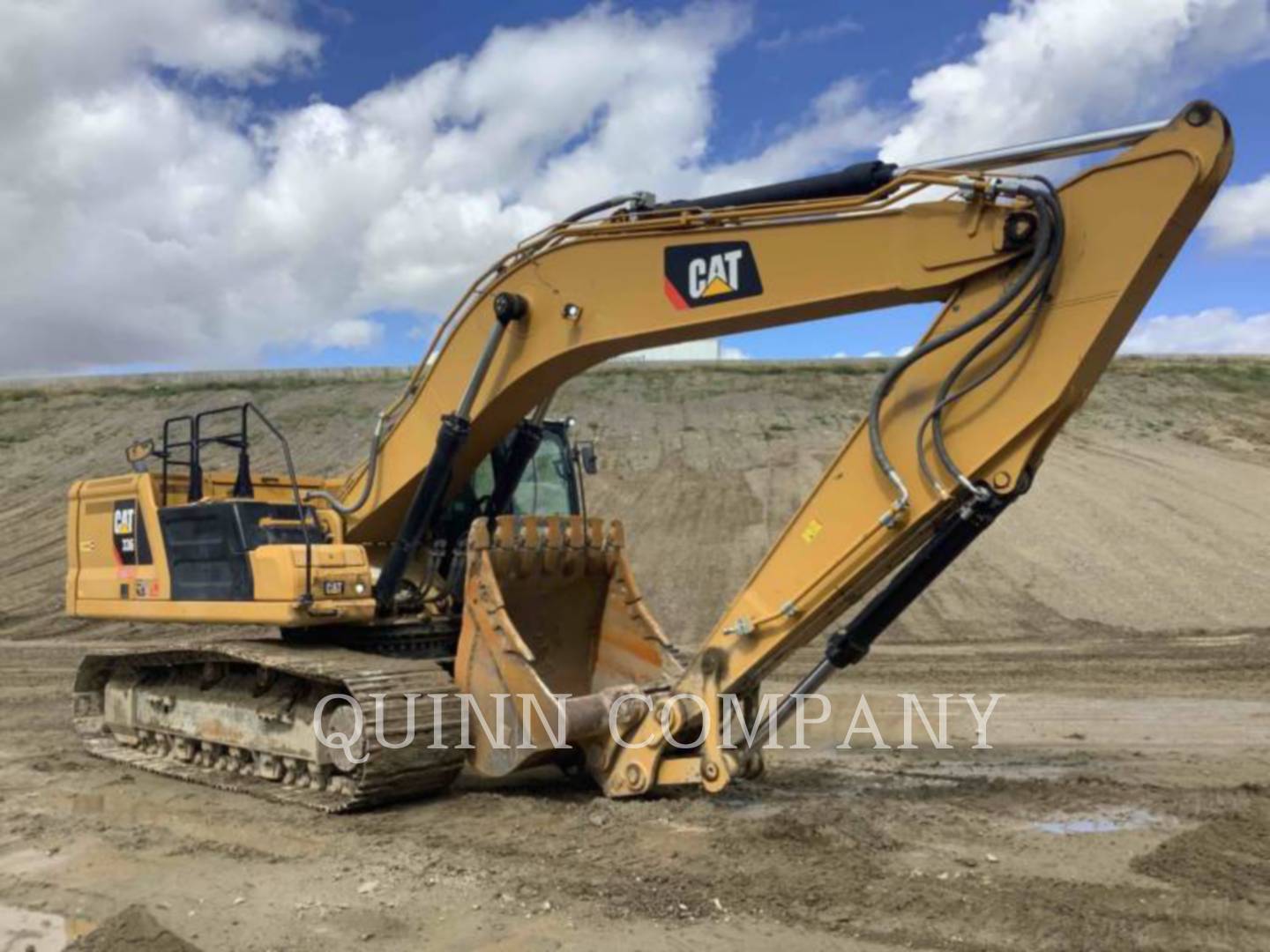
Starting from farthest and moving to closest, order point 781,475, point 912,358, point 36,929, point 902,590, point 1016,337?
point 781,475 < point 902,590 < point 912,358 < point 1016,337 < point 36,929

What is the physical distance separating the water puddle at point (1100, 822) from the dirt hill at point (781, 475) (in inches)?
413

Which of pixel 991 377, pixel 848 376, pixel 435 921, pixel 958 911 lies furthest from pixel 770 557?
pixel 848 376

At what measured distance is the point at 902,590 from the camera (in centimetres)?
604

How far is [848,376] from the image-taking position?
115 ft

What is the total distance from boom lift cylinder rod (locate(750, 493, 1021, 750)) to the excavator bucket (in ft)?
3.47

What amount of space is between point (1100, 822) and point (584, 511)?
399 cm

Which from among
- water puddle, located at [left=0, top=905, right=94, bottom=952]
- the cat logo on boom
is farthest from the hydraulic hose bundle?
water puddle, located at [left=0, top=905, right=94, bottom=952]

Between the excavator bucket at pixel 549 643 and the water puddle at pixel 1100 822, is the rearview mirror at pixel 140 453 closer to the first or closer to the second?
the excavator bucket at pixel 549 643

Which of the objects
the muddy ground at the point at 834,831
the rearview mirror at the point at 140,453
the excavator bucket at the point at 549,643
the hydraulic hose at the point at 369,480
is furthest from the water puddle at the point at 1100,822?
the rearview mirror at the point at 140,453

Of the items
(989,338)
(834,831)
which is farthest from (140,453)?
(989,338)

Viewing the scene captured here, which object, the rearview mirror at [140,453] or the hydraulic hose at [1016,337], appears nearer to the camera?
the hydraulic hose at [1016,337]

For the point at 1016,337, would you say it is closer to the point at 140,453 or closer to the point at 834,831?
the point at 834,831

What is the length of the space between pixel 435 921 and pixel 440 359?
11.9 feet

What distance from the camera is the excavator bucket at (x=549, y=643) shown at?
22.4 ft
